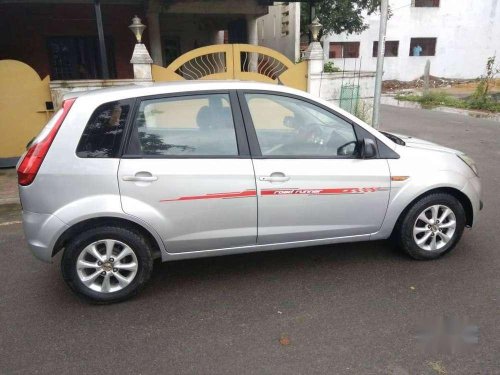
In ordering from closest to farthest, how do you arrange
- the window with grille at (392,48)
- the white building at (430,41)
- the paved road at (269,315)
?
the paved road at (269,315) < the white building at (430,41) < the window with grille at (392,48)

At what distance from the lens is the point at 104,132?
3.15m

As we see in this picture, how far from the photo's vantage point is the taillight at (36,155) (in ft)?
10.0

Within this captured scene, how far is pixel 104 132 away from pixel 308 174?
1.59 metres

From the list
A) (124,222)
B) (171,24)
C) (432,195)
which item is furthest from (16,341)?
(171,24)

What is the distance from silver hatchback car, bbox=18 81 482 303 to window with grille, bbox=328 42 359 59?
80.7 ft

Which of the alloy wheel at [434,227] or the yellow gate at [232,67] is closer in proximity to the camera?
the alloy wheel at [434,227]

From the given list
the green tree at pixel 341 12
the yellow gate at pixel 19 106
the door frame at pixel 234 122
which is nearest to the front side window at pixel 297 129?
the door frame at pixel 234 122

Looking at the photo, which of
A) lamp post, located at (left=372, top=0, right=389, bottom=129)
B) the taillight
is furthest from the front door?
lamp post, located at (left=372, top=0, right=389, bottom=129)

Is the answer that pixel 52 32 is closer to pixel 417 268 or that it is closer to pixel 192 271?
pixel 192 271

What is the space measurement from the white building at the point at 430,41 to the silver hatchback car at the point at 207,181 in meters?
24.1

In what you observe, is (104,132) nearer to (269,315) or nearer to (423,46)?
(269,315)

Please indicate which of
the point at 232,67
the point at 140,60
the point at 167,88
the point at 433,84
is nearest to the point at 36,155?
the point at 167,88

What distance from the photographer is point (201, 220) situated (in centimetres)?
330

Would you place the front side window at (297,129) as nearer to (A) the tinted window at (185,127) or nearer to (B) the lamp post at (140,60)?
(A) the tinted window at (185,127)
